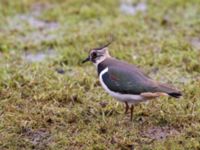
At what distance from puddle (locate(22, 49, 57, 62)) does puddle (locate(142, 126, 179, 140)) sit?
238cm

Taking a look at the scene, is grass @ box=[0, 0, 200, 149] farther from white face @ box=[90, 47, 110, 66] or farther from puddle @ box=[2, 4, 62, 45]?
white face @ box=[90, 47, 110, 66]

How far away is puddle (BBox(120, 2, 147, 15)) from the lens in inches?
368

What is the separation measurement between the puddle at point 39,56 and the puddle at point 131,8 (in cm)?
181

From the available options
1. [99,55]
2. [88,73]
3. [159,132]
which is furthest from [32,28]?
[159,132]

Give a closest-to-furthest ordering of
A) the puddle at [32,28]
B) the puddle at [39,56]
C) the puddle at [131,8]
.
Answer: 1. the puddle at [39,56]
2. the puddle at [32,28]
3. the puddle at [131,8]

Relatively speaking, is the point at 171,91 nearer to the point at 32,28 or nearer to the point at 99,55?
the point at 99,55

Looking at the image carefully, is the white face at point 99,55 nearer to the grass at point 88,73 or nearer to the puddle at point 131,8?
the grass at point 88,73

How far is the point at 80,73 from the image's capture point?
7.16 meters

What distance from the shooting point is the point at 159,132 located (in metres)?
5.68

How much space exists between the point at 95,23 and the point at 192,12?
1.47 m

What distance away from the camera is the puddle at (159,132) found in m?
5.59

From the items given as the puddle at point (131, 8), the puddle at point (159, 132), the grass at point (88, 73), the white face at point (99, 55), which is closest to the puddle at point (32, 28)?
the grass at point (88, 73)

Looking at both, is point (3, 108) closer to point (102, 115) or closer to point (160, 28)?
point (102, 115)

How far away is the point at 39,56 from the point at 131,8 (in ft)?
7.32
